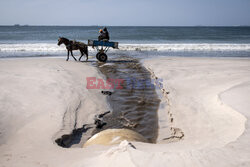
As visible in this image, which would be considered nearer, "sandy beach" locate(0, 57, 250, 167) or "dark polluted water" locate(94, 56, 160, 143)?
"sandy beach" locate(0, 57, 250, 167)

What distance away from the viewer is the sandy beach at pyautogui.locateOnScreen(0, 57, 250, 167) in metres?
2.31

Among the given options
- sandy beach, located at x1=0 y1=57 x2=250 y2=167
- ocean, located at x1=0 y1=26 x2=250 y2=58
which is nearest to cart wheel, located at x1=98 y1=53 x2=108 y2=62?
ocean, located at x1=0 y1=26 x2=250 y2=58

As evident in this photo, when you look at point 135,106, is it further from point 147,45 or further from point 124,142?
point 147,45

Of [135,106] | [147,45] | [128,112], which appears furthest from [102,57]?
[147,45]

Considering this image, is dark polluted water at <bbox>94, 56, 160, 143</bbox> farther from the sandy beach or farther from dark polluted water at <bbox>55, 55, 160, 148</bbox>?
the sandy beach

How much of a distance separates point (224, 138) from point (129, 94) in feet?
12.8

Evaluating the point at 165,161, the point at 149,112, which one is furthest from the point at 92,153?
the point at 149,112

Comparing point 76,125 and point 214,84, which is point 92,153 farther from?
point 214,84

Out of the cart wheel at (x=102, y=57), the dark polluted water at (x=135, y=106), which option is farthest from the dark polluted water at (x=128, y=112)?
the cart wheel at (x=102, y=57)

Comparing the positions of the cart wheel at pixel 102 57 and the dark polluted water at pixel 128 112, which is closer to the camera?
the dark polluted water at pixel 128 112

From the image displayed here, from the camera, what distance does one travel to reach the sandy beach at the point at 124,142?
2314 millimetres

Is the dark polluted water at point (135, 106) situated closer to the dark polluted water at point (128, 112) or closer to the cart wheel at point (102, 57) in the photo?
the dark polluted water at point (128, 112)

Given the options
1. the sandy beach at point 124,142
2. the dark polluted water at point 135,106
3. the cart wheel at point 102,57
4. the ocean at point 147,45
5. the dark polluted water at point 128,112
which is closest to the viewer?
the sandy beach at point 124,142

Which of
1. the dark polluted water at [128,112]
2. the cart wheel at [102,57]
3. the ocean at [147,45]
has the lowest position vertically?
the dark polluted water at [128,112]
